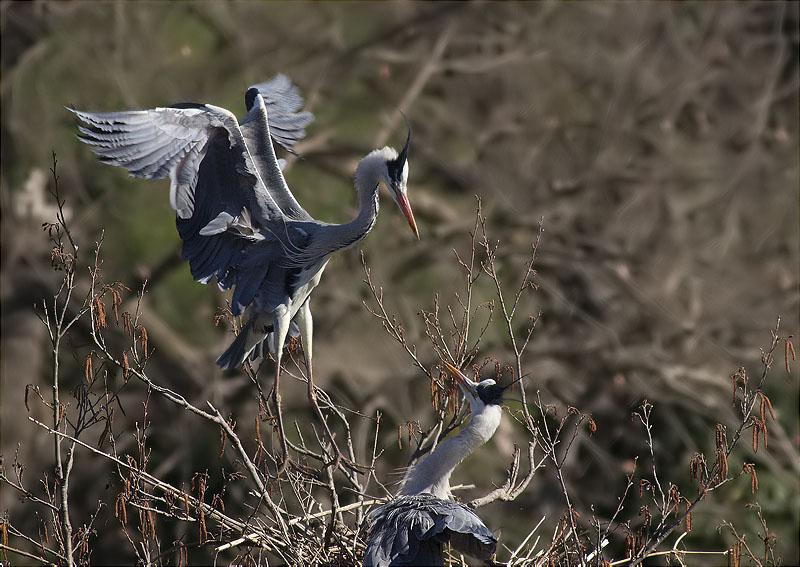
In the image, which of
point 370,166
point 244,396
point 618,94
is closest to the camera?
point 370,166

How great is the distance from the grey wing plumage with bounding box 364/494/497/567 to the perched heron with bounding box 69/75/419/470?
33cm

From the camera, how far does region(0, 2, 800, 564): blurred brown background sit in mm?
5406

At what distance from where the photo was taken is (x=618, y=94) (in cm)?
611

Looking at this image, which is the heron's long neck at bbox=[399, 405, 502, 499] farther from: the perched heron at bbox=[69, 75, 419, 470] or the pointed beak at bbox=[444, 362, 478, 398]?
the perched heron at bbox=[69, 75, 419, 470]

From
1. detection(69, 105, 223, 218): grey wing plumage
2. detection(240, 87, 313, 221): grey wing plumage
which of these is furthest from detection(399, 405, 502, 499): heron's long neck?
detection(69, 105, 223, 218): grey wing plumage

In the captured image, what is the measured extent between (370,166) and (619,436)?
343 centimetres

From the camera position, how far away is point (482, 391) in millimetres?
2779

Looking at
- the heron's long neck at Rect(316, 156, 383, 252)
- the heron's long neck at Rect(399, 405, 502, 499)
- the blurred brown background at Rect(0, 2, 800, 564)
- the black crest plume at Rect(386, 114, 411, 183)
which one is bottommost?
the blurred brown background at Rect(0, 2, 800, 564)

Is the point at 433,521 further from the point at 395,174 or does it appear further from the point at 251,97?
the point at 251,97

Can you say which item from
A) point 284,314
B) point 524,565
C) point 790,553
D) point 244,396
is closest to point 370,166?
point 284,314

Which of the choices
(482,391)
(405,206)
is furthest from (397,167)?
(482,391)

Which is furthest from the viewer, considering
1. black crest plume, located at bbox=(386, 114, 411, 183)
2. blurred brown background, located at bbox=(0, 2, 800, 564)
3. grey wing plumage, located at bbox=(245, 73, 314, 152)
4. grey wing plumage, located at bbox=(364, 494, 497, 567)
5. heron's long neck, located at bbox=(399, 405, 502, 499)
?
blurred brown background, located at bbox=(0, 2, 800, 564)

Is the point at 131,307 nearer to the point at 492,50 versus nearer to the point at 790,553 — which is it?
the point at 492,50

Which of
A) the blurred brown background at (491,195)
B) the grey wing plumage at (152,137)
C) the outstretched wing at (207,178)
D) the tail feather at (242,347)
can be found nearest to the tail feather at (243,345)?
the tail feather at (242,347)
